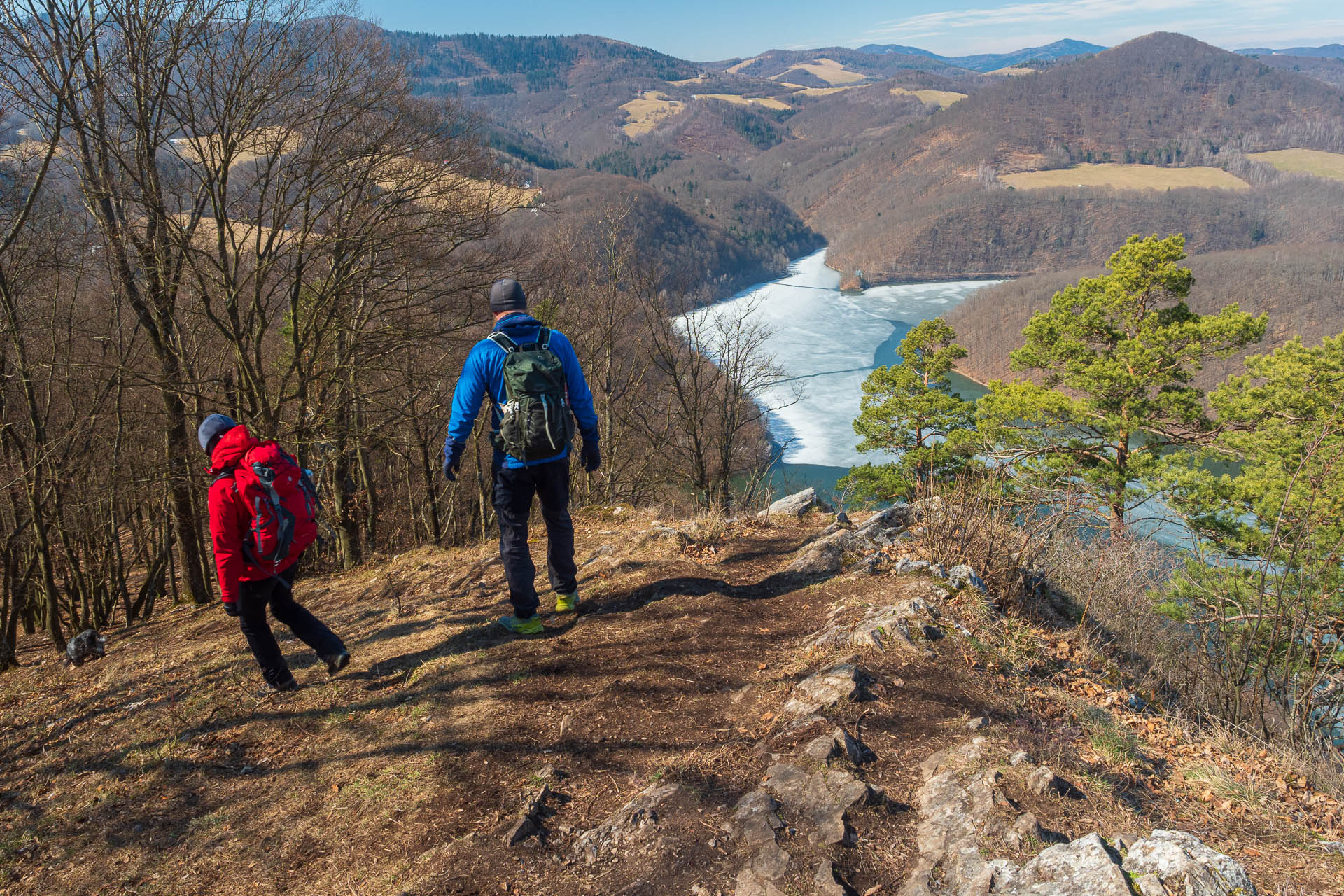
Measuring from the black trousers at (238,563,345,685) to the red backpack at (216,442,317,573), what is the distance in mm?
147

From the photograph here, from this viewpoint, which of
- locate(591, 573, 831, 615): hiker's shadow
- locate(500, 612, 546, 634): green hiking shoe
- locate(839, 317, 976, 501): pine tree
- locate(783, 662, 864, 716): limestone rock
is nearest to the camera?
locate(783, 662, 864, 716): limestone rock

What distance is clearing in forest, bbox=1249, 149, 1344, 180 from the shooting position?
138500 mm

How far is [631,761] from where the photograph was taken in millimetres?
3039

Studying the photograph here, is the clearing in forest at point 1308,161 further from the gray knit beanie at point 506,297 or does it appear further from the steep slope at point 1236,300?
the gray knit beanie at point 506,297

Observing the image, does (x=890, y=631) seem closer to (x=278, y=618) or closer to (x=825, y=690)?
(x=825, y=690)

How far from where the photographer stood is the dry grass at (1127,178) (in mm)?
135250

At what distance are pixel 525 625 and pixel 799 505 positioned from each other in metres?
3.37

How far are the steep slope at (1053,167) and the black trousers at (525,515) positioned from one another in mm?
115405

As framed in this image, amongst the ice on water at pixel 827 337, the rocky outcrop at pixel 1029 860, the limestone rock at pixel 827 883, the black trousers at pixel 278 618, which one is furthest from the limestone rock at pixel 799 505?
the ice on water at pixel 827 337

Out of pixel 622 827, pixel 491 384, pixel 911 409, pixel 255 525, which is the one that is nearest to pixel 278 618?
pixel 255 525

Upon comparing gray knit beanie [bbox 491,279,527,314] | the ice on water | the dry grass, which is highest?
the dry grass

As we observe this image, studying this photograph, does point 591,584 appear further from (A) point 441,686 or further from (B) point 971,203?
(B) point 971,203

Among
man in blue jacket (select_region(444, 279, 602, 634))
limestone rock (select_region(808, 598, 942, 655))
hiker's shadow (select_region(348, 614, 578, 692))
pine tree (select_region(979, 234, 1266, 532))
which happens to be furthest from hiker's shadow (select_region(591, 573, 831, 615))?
pine tree (select_region(979, 234, 1266, 532))

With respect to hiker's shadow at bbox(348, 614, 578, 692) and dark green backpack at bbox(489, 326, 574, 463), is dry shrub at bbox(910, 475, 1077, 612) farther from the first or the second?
dark green backpack at bbox(489, 326, 574, 463)
